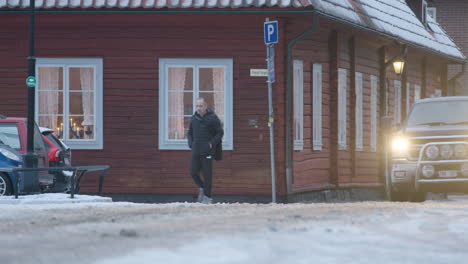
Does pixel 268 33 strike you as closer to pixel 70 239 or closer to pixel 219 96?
pixel 219 96

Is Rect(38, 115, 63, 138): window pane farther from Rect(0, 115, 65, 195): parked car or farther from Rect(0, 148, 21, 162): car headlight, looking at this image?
Rect(0, 148, 21, 162): car headlight

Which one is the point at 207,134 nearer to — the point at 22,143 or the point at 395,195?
the point at 22,143

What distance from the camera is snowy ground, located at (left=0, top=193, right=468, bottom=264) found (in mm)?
8500

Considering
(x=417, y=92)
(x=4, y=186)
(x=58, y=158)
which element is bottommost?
(x=4, y=186)

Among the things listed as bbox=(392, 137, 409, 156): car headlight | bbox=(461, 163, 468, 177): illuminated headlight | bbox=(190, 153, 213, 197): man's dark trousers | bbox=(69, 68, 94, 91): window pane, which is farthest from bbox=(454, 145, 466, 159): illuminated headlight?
bbox=(69, 68, 94, 91): window pane

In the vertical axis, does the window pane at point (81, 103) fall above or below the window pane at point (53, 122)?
above

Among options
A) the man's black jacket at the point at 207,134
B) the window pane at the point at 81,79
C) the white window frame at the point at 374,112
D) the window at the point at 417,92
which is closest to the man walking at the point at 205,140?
the man's black jacket at the point at 207,134

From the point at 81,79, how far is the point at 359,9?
7.06 metres

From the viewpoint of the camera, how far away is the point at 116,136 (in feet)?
72.5

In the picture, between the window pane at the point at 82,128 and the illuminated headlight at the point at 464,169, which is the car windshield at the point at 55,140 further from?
the illuminated headlight at the point at 464,169

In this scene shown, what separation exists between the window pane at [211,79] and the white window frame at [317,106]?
265 centimetres

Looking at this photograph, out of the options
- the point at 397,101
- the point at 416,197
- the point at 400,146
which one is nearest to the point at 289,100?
the point at 416,197

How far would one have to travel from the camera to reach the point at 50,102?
73.8 feet

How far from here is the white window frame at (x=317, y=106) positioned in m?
23.9
